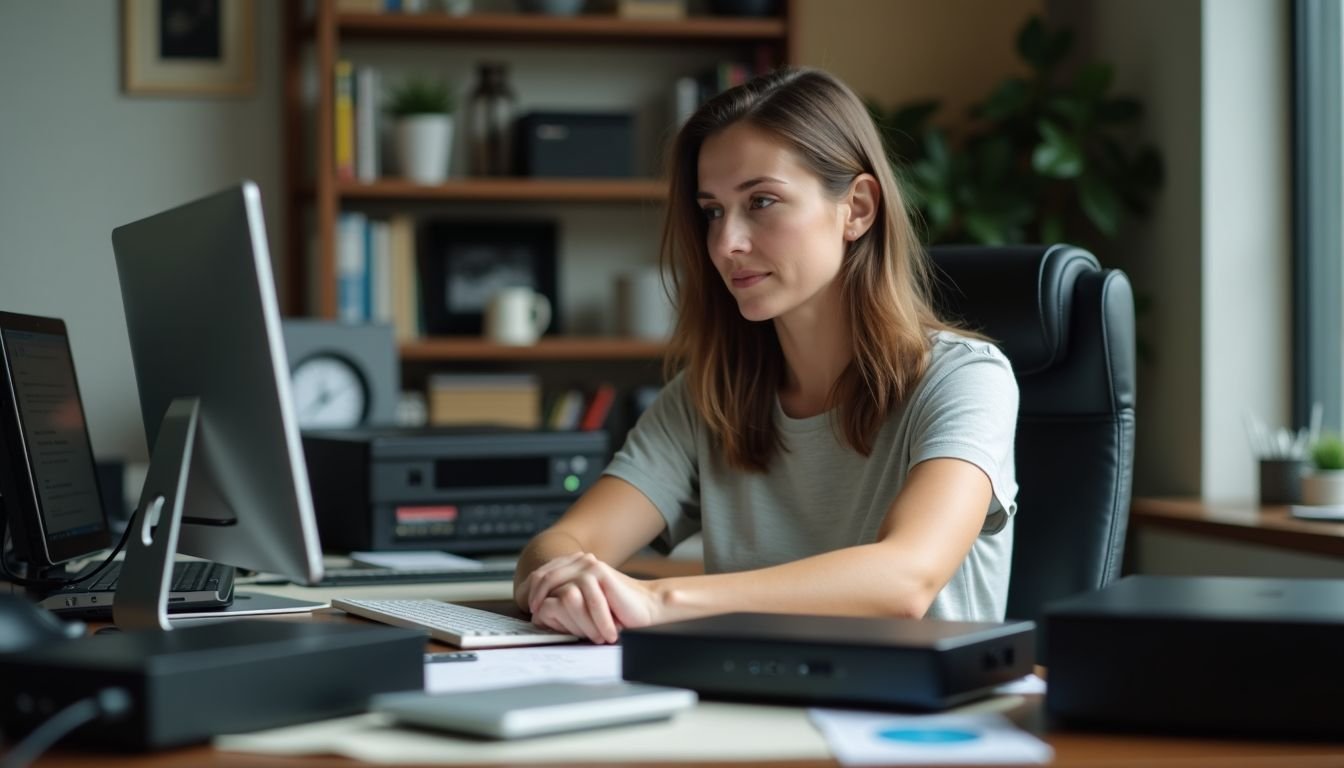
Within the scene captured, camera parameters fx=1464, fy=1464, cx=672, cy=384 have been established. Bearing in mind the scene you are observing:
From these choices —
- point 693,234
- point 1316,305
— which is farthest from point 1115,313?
point 1316,305

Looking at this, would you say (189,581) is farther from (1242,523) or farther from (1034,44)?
(1034,44)

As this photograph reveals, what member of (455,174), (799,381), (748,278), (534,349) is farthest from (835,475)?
(455,174)

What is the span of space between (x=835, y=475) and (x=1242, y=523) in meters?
1.18

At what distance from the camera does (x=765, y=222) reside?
1672mm

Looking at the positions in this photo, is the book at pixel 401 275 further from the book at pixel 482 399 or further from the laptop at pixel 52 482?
the laptop at pixel 52 482

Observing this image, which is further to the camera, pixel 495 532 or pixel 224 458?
pixel 495 532

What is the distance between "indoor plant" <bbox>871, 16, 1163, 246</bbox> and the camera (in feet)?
11.0

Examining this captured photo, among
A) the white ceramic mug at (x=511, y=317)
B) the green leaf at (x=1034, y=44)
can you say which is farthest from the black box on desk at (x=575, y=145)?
the green leaf at (x=1034, y=44)

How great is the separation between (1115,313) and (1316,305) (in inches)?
63.4

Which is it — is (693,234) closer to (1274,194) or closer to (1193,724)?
(1193,724)

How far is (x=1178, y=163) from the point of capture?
10.8 feet

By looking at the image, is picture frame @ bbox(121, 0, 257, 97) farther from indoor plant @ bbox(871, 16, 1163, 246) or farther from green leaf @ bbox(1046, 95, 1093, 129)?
green leaf @ bbox(1046, 95, 1093, 129)

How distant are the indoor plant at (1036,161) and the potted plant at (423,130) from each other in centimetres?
106

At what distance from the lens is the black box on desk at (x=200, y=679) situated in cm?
86
